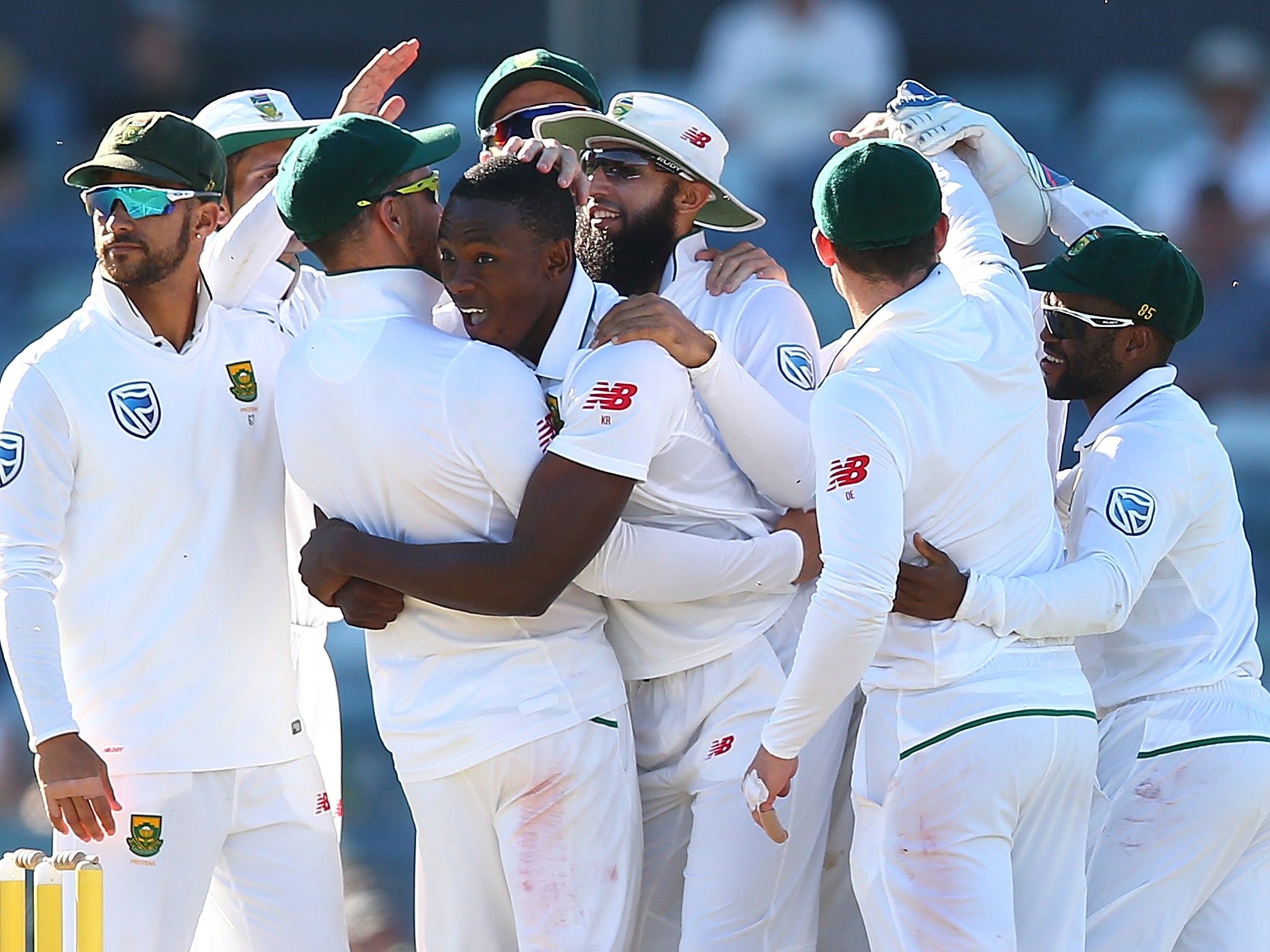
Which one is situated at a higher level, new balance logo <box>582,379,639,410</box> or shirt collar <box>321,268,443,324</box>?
shirt collar <box>321,268,443,324</box>

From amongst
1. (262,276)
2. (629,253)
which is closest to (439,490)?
(629,253)

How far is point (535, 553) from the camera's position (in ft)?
8.77

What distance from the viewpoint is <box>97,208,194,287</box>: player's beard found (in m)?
3.12

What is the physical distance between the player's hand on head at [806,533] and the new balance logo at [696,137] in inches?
31.0

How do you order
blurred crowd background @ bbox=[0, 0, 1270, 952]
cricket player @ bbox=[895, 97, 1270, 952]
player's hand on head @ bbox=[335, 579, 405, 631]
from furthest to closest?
blurred crowd background @ bbox=[0, 0, 1270, 952], cricket player @ bbox=[895, 97, 1270, 952], player's hand on head @ bbox=[335, 579, 405, 631]

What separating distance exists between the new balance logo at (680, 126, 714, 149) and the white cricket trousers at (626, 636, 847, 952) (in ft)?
3.26

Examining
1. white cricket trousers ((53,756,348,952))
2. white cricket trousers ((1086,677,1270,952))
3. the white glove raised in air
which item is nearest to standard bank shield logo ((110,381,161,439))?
white cricket trousers ((53,756,348,952))

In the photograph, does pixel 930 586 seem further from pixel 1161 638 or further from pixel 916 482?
pixel 1161 638

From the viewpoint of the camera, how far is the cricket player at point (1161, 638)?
3.03 metres

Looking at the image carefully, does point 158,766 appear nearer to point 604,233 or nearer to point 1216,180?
point 604,233

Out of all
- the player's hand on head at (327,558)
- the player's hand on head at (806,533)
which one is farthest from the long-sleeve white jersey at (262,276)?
the player's hand on head at (806,533)

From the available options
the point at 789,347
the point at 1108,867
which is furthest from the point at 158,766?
the point at 1108,867

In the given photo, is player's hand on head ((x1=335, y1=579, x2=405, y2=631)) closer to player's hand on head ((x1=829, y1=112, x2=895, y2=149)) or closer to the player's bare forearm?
the player's bare forearm

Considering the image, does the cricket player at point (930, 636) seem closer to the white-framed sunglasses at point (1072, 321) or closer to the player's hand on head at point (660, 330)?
the player's hand on head at point (660, 330)
